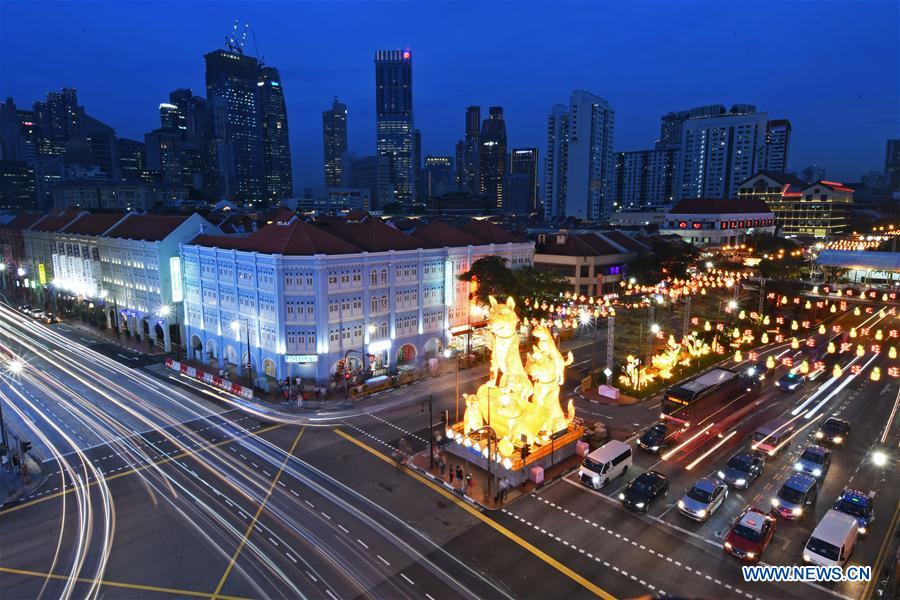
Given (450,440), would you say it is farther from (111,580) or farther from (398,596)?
(111,580)

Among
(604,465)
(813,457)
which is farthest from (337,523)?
(813,457)

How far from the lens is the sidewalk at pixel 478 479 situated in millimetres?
28625

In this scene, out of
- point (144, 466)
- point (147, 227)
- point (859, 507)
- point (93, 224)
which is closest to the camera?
point (859, 507)

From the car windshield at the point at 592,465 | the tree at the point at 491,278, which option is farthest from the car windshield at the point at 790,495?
the tree at the point at 491,278

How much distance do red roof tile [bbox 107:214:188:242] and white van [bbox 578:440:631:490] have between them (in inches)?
2021

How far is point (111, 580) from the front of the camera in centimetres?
2223

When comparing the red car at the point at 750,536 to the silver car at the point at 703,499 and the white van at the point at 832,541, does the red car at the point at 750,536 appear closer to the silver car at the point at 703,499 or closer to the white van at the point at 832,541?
the white van at the point at 832,541

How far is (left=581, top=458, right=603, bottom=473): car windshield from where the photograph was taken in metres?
29.7

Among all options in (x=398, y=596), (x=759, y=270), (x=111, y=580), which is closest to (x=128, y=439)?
(x=111, y=580)

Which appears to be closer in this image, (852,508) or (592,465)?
(852,508)

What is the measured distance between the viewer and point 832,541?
22.6 metres

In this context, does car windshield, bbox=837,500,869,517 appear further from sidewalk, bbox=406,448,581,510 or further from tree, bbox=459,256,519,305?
tree, bbox=459,256,519,305

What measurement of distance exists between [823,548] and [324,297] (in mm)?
37241

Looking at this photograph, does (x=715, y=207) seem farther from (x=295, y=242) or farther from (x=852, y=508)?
(x=852, y=508)
